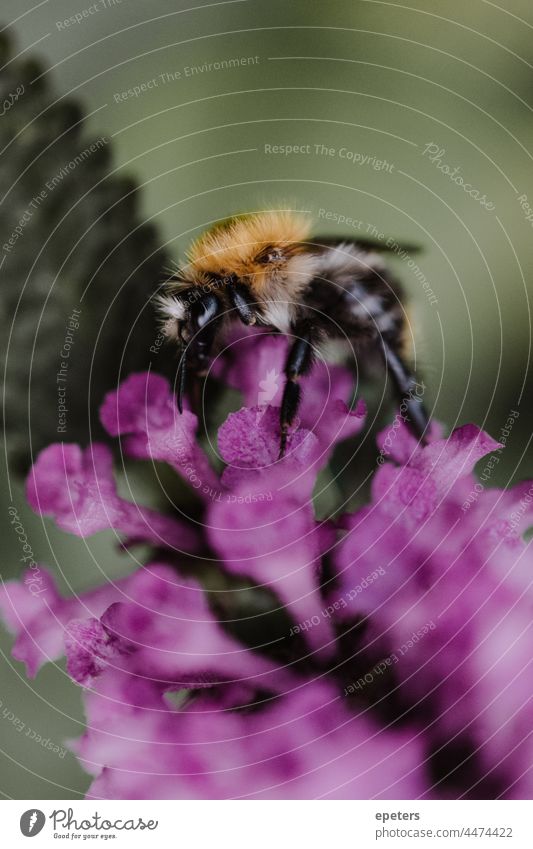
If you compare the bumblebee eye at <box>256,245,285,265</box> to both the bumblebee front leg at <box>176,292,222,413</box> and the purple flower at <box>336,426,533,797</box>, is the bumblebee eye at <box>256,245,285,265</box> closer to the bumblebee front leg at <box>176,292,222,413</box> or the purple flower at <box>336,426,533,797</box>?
the bumblebee front leg at <box>176,292,222,413</box>

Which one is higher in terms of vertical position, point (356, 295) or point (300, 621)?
point (356, 295)

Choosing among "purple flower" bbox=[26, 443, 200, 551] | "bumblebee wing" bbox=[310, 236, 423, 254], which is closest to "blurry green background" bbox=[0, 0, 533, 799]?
"bumblebee wing" bbox=[310, 236, 423, 254]

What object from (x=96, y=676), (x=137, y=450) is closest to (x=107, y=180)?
(x=137, y=450)

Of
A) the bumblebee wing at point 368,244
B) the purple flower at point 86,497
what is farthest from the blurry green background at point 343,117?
the purple flower at point 86,497

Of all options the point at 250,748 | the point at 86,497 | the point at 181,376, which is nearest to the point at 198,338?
the point at 181,376

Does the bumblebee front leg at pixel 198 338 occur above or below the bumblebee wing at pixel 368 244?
below

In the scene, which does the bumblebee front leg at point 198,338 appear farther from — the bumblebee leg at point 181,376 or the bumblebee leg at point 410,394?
the bumblebee leg at point 410,394

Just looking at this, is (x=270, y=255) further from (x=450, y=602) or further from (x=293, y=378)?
(x=450, y=602)

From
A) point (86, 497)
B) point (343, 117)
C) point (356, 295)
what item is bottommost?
point (86, 497)

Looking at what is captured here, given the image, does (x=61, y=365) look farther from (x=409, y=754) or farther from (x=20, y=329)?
(x=409, y=754)
